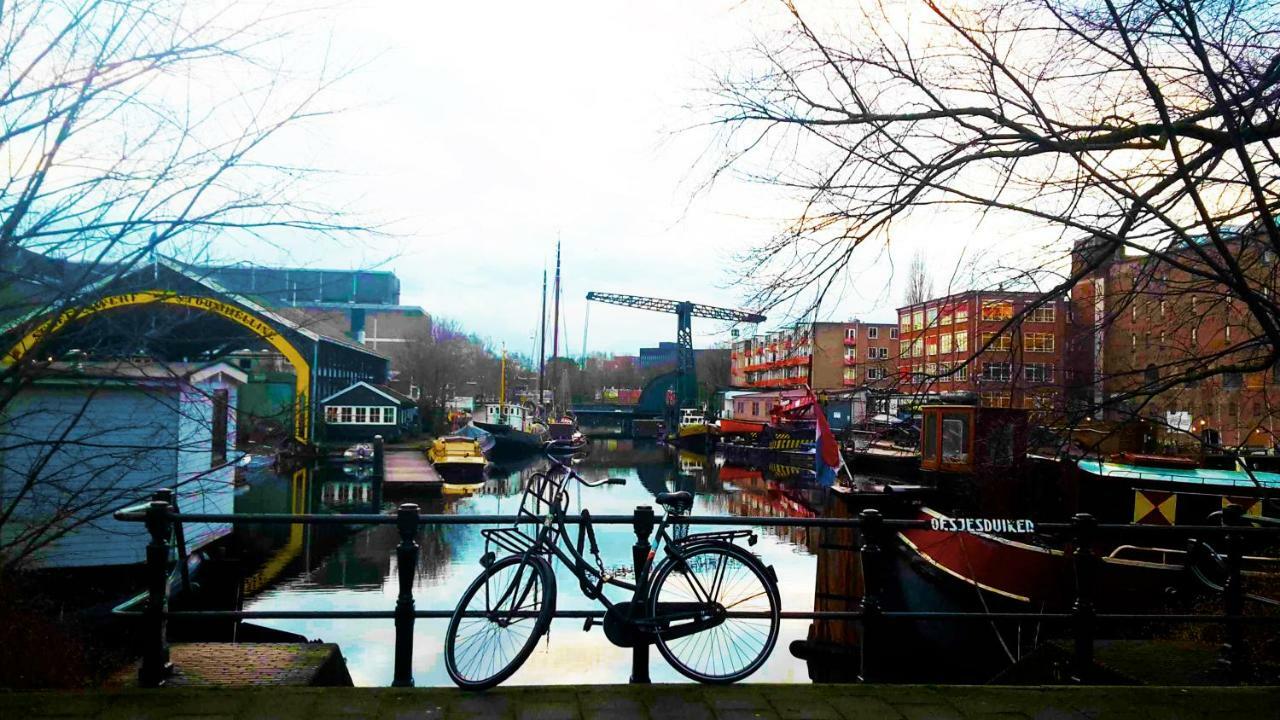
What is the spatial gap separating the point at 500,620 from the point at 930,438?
18.2 m

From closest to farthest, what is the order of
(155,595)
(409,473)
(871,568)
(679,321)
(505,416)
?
(155,595) → (871,568) → (409,473) → (505,416) → (679,321)

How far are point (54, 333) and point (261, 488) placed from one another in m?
27.5

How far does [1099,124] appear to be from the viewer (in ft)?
16.6

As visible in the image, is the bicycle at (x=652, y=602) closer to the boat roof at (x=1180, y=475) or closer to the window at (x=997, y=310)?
the window at (x=997, y=310)

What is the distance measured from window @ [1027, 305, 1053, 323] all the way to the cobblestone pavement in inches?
97.8

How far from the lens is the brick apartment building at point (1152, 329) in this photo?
557 centimetres

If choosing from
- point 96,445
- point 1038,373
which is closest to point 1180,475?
point 1038,373

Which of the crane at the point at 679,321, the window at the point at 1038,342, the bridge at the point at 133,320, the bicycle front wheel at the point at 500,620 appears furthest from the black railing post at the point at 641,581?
the crane at the point at 679,321

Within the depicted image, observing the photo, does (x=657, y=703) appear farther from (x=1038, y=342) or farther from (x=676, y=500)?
(x=1038, y=342)

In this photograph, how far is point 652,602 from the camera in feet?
13.7

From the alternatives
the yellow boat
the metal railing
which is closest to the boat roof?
Result: the metal railing

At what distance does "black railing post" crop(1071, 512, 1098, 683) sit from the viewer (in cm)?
455

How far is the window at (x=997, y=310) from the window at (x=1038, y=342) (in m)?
0.20

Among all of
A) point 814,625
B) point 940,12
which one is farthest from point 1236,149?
point 814,625
